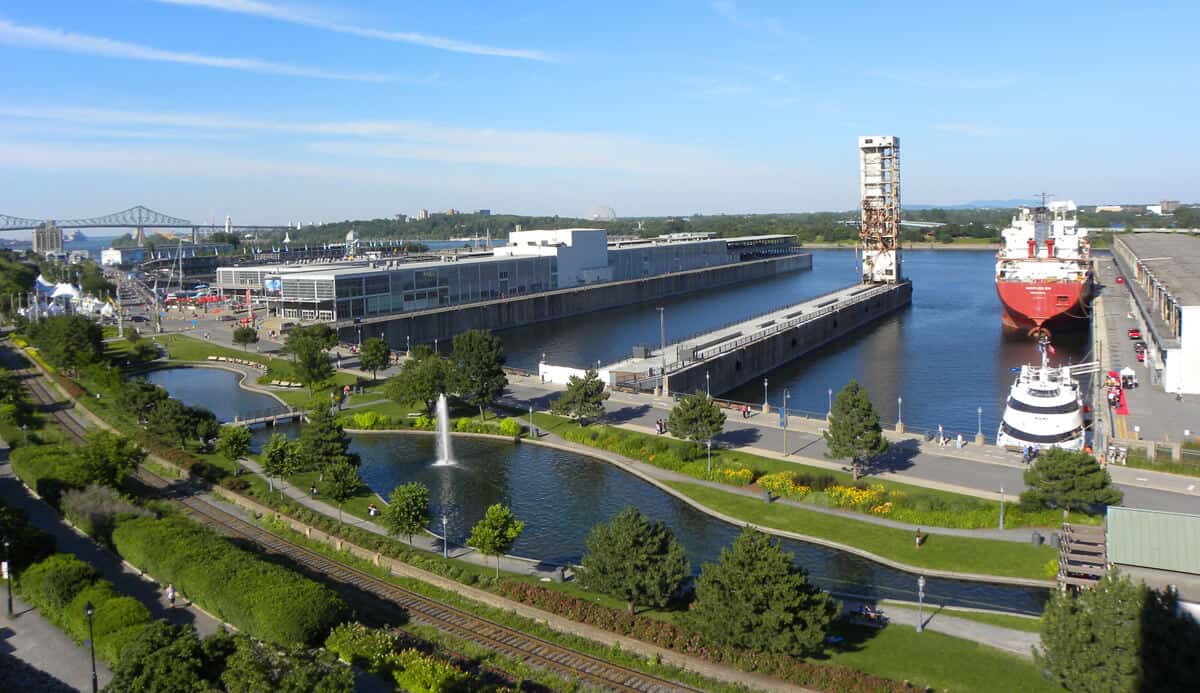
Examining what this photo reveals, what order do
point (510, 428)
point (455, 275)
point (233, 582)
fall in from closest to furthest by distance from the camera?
1. point (233, 582)
2. point (510, 428)
3. point (455, 275)

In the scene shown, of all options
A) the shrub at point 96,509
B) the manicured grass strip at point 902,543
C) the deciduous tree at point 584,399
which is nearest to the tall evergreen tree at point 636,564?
the manicured grass strip at point 902,543

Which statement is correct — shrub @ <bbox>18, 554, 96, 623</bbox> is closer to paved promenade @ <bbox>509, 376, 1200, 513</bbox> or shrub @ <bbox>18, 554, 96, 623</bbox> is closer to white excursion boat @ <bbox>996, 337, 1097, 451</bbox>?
paved promenade @ <bbox>509, 376, 1200, 513</bbox>

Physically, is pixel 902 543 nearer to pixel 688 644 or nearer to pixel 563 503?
pixel 688 644

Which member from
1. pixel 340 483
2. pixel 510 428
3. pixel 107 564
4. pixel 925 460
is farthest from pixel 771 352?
pixel 107 564

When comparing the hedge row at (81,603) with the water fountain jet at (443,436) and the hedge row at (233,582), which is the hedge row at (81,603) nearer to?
the hedge row at (233,582)

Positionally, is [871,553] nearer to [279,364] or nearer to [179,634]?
[179,634]

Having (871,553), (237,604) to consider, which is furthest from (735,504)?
(237,604)
